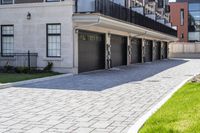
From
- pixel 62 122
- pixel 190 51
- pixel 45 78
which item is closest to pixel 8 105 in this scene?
pixel 62 122

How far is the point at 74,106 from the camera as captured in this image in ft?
36.4

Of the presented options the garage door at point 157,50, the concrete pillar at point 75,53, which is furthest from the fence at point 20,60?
the garage door at point 157,50

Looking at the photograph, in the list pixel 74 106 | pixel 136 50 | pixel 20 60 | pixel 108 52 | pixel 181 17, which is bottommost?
pixel 74 106

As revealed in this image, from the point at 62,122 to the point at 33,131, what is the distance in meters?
1.02

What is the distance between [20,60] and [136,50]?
55.3 ft

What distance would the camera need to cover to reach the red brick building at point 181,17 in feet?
256

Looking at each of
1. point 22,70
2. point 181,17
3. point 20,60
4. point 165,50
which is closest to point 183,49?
point 165,50

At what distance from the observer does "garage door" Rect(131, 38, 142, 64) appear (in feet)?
121

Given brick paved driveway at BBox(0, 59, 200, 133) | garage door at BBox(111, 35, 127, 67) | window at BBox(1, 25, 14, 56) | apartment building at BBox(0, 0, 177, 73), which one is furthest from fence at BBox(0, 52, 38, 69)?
garage door at BBox(111, 35, 127, 67)

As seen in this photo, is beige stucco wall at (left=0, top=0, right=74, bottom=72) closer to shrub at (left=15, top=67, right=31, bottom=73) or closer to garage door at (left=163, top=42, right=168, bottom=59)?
shrub at (left=15, top=67, right=31, bottom=73)

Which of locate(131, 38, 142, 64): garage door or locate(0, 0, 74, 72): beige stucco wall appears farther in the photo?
locate(131, 38, 142, 64): garage door

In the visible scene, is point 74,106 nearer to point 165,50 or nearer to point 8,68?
point 8,68

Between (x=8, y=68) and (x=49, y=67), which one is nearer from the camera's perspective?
(x=49, y=67)

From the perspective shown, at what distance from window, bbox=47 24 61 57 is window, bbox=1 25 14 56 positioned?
253 centimetres
